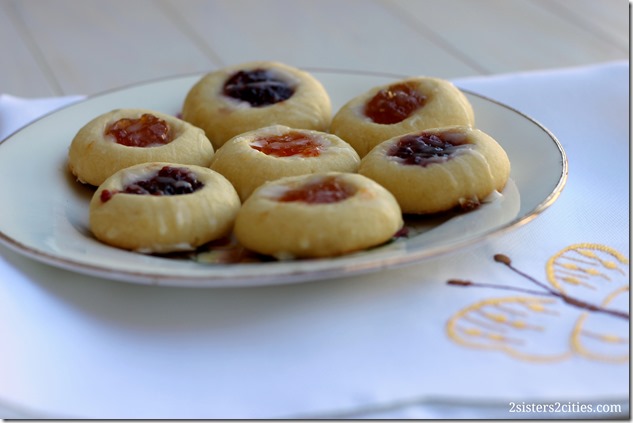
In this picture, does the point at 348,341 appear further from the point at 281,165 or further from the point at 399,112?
the point at 399,112

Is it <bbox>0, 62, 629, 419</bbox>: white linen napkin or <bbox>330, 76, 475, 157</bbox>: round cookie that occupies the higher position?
<bbox>330, 76, 475, 157</bbox>: round cookie

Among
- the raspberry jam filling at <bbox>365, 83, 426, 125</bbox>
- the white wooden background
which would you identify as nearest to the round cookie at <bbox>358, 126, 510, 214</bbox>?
the raspberry jam filling at <bbox>365, 83, 426, 125</bbox>

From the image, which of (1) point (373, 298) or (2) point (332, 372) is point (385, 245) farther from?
(2) point (332, 372)

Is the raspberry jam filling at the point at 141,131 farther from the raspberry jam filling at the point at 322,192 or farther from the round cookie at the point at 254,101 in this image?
the raspberry jam filling at the point at 322,192

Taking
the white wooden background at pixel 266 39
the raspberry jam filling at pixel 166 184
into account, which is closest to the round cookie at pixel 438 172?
the raspberry jam filling at pixel 166 184

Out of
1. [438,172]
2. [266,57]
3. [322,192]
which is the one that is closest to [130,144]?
[322,192]

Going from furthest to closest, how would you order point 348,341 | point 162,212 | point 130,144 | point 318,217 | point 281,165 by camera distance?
point 130,144
point 281,165
point 162,212
point 318,217
point 348,341

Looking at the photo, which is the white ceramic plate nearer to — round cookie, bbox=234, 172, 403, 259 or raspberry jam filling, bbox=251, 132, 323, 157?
round cookie, bbox=234, 172, 403, 259
